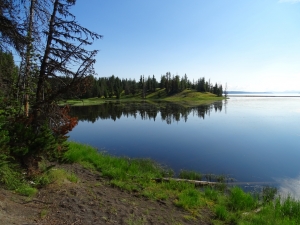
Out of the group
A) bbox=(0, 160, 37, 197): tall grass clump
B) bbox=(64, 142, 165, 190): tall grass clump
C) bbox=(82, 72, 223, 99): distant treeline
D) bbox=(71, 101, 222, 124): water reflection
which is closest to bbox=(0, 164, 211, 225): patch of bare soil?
bbox=(0, 160, 37, 197): tall grass clump

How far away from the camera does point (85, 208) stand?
19.4 feet

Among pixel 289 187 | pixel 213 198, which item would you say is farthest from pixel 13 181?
pixel 289 187

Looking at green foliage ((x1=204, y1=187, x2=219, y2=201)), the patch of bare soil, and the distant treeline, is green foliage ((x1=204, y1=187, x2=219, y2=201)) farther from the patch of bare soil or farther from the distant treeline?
the distant treeline

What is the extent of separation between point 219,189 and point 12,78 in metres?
10.1

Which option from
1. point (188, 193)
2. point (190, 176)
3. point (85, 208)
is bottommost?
point (190, 176)

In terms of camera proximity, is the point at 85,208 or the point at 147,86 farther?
the point at 147,86

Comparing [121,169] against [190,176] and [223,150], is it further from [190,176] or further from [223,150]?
[223,150]

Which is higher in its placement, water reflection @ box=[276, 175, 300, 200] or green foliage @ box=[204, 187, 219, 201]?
green foliage @ box=[204, 187, 219, 201]

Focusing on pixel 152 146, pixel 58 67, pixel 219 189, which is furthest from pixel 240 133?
pixel 58 67

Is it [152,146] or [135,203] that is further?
[152,146]

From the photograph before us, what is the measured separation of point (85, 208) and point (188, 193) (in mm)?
4412

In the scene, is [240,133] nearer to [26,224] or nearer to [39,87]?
[39,87]

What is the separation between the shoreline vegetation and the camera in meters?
6.53

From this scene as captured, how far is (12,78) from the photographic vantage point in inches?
288
